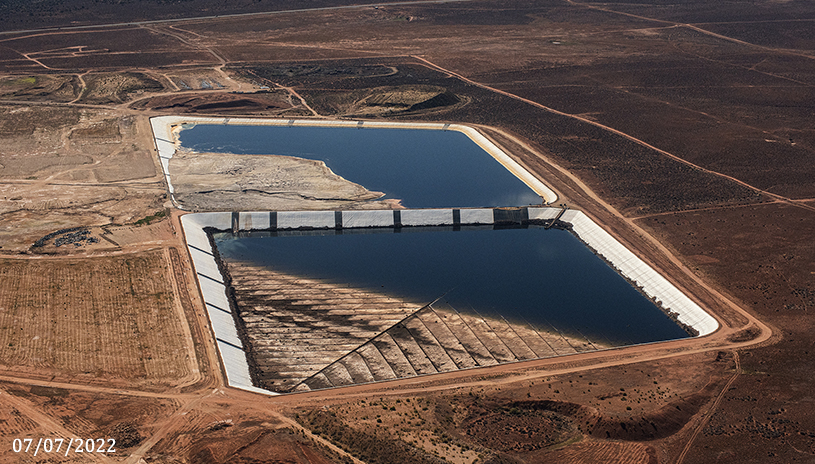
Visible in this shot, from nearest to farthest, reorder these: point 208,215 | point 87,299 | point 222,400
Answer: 1. point 222,400
2. point 87,299
3. point 208,215

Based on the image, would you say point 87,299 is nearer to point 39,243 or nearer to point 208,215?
point 39,243

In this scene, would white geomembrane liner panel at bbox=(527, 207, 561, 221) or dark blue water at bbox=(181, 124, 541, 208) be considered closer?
white geomembrane liner panel at bbox=(527, 207, 561, 221)

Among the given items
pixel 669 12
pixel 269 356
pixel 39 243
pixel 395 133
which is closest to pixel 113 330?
pixel 269 356

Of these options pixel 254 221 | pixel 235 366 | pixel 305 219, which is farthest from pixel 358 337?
pixel 254 221

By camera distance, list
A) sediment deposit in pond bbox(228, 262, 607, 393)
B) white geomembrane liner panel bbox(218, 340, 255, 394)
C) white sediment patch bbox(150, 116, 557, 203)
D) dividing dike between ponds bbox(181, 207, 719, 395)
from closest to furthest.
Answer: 1. white geomembrane liner panel bbox(218, 340, 255, 394)
2. sediment deposit in pond bbox(228, 262, 607, 393)
3. dividing dike between ponds bbox(181, 207, 719, 395)
4. white sediment patch bbox(150, 116, 557, 203)

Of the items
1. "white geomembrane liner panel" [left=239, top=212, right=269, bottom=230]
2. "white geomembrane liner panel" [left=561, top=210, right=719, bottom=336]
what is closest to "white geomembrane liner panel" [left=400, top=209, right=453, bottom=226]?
"white geomembrane liner panel" [left=561, top=210, right=719, bottom=336]

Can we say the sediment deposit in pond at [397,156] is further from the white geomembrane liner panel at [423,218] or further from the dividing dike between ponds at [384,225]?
the dividing dike between ponds at [384,225]

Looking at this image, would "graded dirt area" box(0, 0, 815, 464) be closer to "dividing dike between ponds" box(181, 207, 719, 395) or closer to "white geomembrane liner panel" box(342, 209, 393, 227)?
"dividing dike between ponds" box(181, 207, 719, 395)
